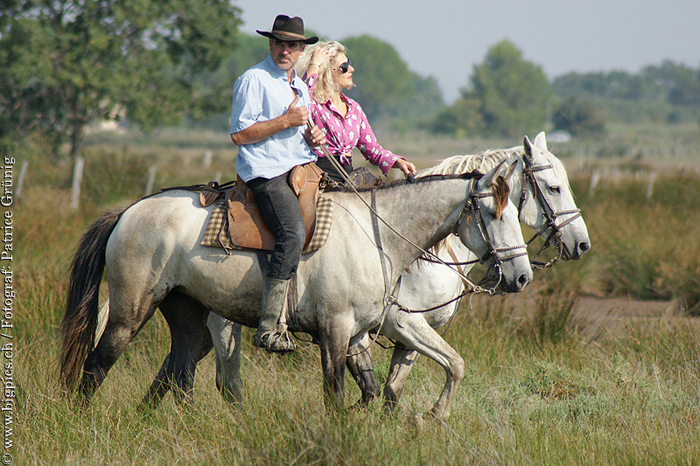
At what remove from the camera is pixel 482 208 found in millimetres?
3875

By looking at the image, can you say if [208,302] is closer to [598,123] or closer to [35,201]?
[35,201]

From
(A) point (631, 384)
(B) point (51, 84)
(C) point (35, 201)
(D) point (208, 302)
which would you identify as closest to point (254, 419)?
(D) point (208, 302)

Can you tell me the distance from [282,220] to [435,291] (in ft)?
4.58

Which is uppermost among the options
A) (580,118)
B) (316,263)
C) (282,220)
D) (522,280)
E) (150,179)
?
(282,220)

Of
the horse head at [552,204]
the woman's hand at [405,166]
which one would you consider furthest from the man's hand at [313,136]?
the horse head at [552,204]

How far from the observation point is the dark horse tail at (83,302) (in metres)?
4.33

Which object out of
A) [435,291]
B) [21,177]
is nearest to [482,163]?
[435,291]

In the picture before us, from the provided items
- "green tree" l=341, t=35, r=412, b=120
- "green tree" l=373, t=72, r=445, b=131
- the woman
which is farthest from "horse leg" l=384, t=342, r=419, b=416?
"green tree" l=373, t=72, r=445, b=131

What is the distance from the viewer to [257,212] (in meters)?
4.04

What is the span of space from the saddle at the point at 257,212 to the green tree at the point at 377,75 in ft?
376

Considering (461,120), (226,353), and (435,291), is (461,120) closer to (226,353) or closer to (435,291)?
(435,291)

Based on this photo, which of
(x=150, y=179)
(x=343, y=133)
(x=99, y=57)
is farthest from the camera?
(x=99, y=57)

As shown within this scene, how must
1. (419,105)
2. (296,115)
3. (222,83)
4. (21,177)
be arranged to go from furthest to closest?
1. (419,105)
2. (222,83)
3. (21,177)
4. (296,115)

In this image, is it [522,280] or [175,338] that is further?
[175,338]
